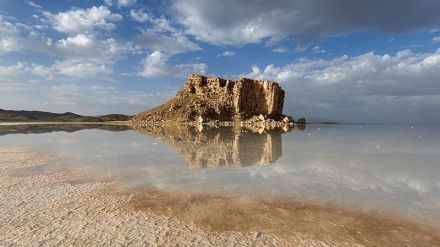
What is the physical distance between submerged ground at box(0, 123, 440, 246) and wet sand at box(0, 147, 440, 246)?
3 centimetres

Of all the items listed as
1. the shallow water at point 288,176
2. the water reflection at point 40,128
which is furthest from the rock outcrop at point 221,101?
the shallow water at point 288,176

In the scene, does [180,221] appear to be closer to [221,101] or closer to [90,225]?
[90,225]

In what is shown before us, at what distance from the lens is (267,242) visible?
7484mm

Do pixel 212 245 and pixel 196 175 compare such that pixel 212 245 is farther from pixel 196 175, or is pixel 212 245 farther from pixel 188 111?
pixel 188 111

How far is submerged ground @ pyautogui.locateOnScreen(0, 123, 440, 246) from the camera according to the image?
7.80 m

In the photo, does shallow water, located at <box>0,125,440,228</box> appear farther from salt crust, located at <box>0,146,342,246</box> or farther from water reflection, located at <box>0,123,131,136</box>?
water reflection, located at <box>0,123,131,136</box>

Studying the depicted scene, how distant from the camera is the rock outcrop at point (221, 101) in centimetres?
16688

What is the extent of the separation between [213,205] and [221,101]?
168m

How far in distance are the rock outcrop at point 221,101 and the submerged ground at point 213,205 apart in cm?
14210

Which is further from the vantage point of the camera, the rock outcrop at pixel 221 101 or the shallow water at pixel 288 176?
the rock outcrop at pixel 221 101

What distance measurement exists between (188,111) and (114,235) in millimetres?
155730

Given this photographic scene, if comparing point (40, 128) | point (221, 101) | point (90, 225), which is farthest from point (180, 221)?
point (221, 101)

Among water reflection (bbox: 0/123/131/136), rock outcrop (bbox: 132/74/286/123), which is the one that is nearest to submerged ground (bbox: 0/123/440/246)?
water reflection (bbox: 0/123/131/136)

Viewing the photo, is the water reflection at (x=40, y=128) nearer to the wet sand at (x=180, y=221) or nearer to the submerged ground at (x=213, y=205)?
the submerged ground at (x=213, y=205)
